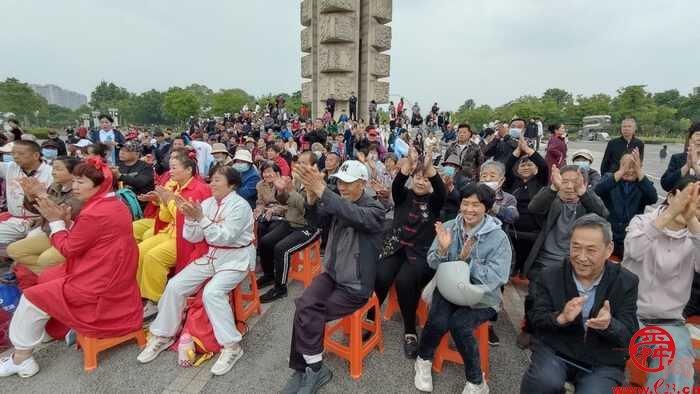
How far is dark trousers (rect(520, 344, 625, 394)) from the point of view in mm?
2105

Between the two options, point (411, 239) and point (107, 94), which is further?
point (107, 94)

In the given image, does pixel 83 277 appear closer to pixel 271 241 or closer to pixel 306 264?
pixel 271 241

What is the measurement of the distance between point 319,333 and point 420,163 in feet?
5.74

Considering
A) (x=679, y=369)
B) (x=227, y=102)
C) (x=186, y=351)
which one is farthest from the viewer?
(x=227, y=102)

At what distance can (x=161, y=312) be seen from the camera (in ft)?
10.4

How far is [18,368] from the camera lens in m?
2.89

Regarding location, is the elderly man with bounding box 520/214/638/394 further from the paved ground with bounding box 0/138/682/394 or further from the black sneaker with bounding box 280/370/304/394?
the black sneaker with bounding box 280/370/304/394

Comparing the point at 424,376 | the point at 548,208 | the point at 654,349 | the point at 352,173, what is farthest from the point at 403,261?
the point at 654,349

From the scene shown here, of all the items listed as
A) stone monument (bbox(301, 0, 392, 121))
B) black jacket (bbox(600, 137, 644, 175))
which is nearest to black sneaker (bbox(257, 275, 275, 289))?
black jacket (bbox(600, 137, 644, 175))

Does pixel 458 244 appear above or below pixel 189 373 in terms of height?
above

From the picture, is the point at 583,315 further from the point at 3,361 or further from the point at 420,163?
the point at 3,361

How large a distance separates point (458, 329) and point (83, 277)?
3024mm

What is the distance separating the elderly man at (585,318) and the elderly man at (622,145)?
4.44m

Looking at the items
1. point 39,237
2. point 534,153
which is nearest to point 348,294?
point 534,153
